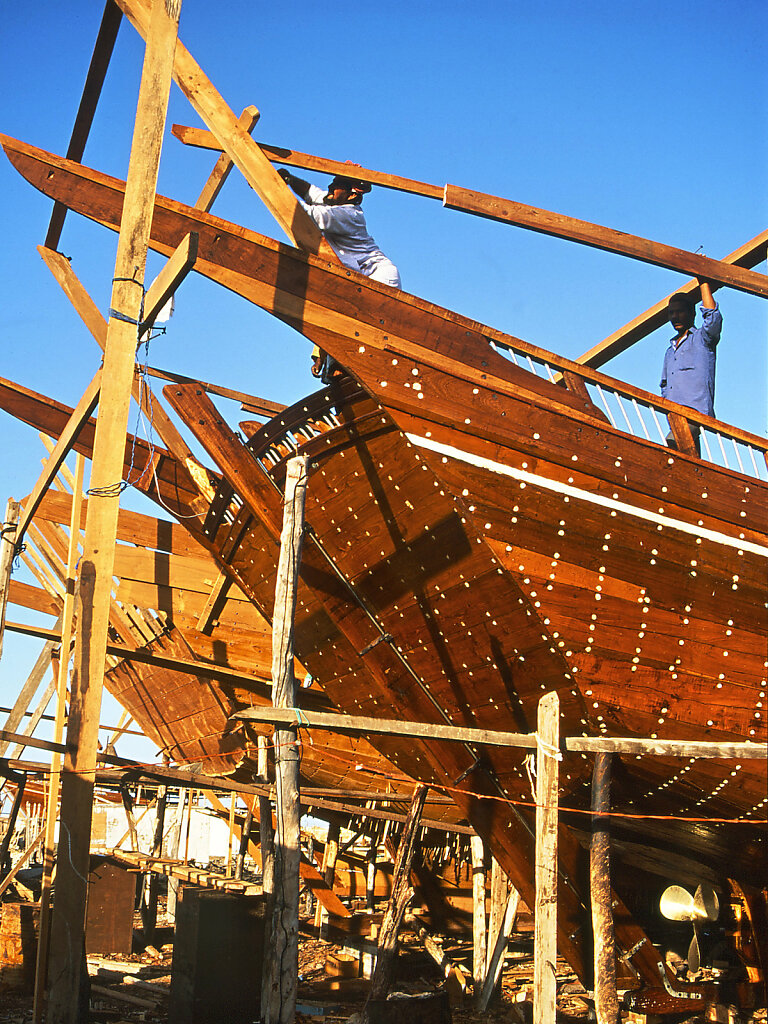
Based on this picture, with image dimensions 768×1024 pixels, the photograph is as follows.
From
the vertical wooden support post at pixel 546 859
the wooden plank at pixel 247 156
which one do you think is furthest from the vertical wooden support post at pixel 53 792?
the wooden plank at pixel 247 156

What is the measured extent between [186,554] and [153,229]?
4.98m

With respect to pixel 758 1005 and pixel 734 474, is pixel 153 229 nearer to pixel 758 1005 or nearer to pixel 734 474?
pixel 734 474

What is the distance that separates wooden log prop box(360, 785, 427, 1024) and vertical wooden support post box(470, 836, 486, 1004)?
6.86 ft

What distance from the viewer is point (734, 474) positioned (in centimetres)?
591

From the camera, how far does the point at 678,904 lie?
724 cm

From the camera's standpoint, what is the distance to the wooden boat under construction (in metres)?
5.50

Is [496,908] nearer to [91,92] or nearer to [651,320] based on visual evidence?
[651,320]

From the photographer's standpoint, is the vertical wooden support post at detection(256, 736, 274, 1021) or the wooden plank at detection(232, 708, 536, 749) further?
the wooden plank at detection(232, 708, 536, 749)

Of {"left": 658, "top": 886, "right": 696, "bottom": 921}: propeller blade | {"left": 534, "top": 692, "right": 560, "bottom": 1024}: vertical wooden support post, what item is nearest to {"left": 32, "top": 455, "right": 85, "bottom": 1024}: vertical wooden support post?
{"left": 534, "top": 692, "right": 560, "bottom": 1024}: vertical wooden support post

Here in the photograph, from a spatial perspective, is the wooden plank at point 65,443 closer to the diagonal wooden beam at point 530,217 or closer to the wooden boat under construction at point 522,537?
the wooden boat under construction at point 522,537

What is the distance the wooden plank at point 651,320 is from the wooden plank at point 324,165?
2125 millimetres

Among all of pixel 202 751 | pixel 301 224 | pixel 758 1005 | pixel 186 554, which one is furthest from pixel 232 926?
pixel 202 751

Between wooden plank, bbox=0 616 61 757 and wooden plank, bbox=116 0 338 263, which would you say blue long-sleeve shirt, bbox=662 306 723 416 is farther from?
wooden plank, bbox=0 616 61 757

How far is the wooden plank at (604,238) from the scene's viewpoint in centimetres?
658
